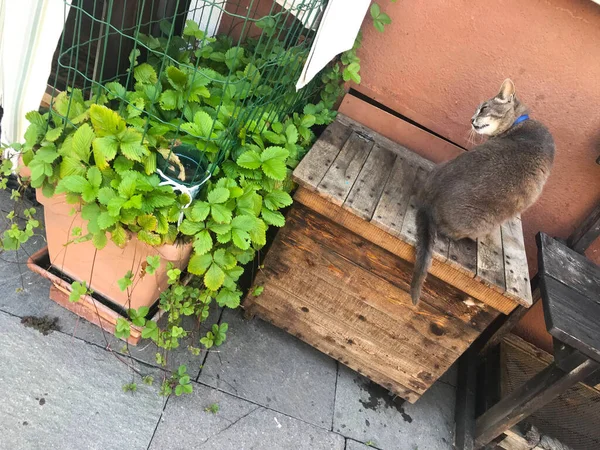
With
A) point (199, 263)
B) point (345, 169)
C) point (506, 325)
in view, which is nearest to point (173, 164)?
point (199, 263)

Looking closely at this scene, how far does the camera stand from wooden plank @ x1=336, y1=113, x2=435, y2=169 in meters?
2.74

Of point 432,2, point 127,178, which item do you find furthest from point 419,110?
point 127,178

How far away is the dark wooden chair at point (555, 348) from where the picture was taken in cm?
209

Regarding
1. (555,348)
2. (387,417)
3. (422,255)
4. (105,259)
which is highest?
(422,255)

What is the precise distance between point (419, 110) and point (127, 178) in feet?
6.10

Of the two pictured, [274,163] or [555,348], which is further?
[555,348]

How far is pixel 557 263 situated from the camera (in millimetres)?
2539

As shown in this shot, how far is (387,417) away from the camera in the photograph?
8.62 feet

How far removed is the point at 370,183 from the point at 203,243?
3.13 ft

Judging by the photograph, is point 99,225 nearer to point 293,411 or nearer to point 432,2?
point 293,411

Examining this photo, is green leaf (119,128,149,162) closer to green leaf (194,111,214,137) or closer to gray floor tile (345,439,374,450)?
green leaf (194,111,214,137)

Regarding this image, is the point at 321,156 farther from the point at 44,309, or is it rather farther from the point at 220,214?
the point at 44,309

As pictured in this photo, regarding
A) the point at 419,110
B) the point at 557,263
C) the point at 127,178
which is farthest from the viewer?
the point at 419,110

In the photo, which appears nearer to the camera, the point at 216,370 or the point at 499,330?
the point at 216,370
